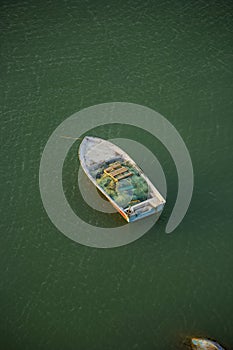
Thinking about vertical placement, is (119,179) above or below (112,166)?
below

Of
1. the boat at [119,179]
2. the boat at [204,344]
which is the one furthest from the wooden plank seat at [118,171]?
the boat at [204,344]

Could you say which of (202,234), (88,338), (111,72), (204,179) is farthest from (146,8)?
(88,338)

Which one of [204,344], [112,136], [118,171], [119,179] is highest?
[112,136]

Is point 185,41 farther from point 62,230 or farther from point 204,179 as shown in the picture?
point 62,230

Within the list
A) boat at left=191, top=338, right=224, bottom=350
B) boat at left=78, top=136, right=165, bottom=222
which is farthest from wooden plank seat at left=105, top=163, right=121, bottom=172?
boat at left=191, top=338, right=224, bottom=350

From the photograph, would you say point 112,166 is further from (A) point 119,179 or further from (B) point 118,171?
(A) point 119,179

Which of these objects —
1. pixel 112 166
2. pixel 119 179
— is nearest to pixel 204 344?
pixel 119 179
